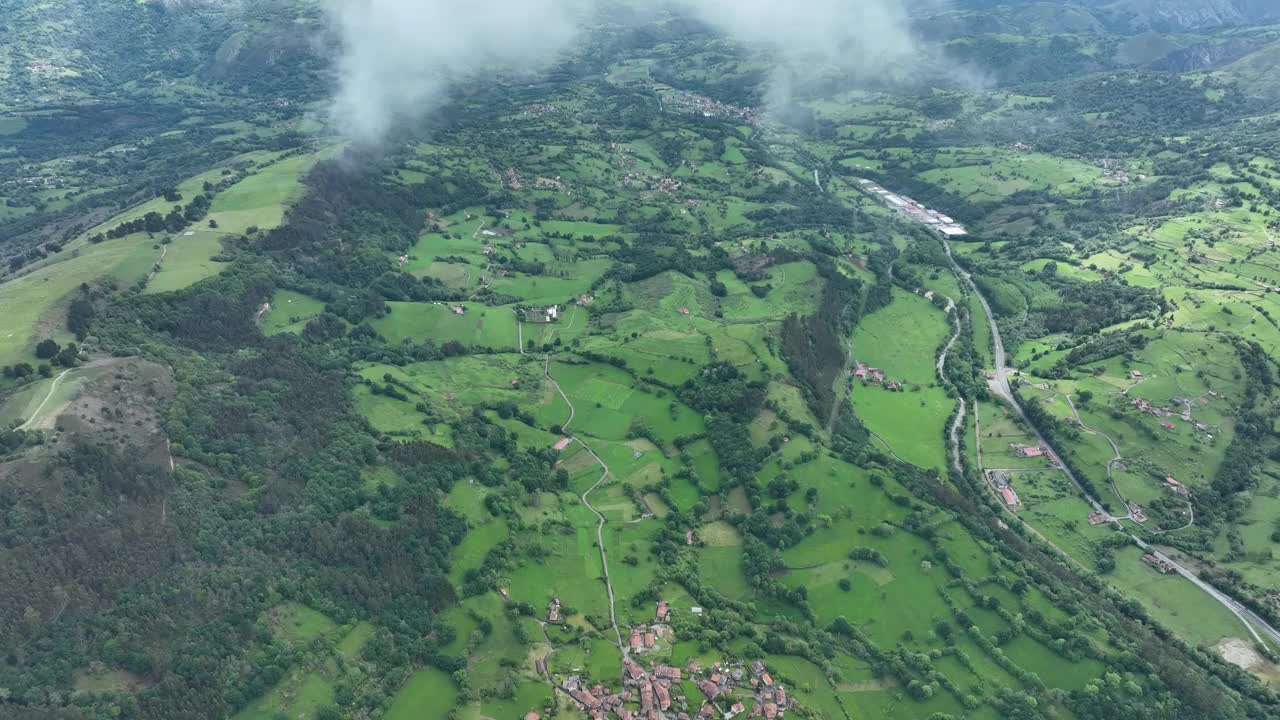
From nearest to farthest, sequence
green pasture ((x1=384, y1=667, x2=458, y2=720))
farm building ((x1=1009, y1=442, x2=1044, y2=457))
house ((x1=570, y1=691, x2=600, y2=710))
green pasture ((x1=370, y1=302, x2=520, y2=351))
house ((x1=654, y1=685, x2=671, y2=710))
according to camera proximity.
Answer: green pasture ((x1=384, y1=667, x2=458, y2=720))
house ((x1=570, y1=691, x2=600, y2=710))
house ((x1=654, y1=685, x2=671, y2=710))
farm building ((x1=1009, y1=442, x2=1044, y2=457))
green pasture ((x1=370, y1=302, x2=520, y2=351))

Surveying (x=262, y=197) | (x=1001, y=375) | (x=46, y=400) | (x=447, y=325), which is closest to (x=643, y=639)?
(x=46, y=400)

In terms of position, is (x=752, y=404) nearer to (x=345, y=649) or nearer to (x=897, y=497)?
(x=897, y=497)

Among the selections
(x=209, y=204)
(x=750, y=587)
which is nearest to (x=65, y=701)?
(x=750, y=587)

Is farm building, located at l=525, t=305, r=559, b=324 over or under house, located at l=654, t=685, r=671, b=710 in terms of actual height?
over

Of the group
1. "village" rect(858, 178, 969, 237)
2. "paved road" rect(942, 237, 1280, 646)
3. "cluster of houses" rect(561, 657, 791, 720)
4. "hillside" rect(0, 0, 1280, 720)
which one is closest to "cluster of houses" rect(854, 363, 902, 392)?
"hillside" rect(0, 0, 1280, 720)

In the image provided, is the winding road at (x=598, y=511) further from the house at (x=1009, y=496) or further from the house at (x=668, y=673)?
the house at (x=1009, y=496)

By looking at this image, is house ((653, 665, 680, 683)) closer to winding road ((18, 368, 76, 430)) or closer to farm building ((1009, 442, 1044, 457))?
farm building ((1009, 442, 1044, 457))
